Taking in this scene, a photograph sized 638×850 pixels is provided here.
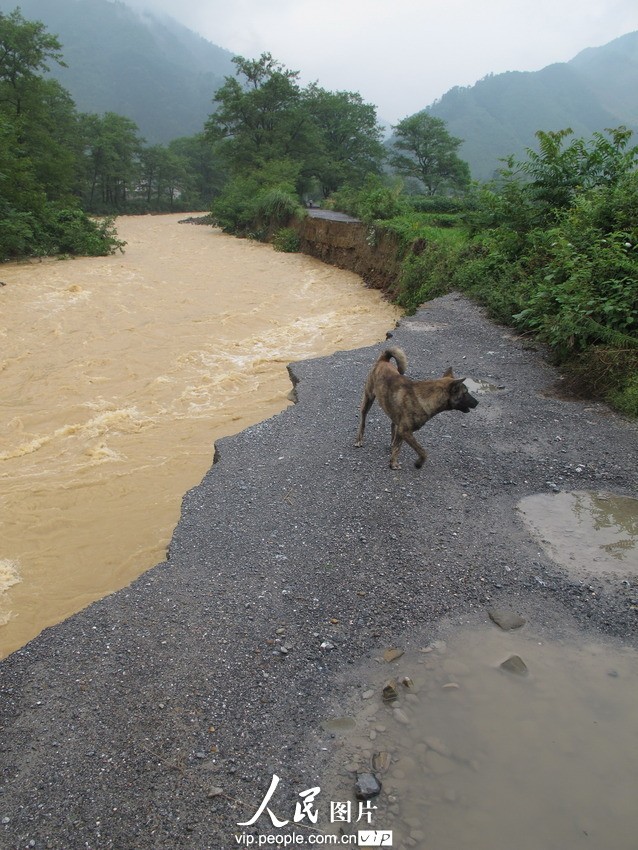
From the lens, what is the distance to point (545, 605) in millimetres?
4254

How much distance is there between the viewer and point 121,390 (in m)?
10.4

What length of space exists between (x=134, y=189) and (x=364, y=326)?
2180 inches

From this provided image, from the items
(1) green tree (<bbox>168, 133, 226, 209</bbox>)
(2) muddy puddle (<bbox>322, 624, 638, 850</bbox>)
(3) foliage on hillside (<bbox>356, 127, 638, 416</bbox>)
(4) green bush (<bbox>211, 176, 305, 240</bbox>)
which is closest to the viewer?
(2) muddy puddle (<bbox>322, 624, 638, 850</bbox>)

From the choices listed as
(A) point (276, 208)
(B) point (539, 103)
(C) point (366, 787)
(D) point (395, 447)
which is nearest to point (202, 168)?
(A) point (276, 208)

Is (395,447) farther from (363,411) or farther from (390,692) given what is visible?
(390,692)

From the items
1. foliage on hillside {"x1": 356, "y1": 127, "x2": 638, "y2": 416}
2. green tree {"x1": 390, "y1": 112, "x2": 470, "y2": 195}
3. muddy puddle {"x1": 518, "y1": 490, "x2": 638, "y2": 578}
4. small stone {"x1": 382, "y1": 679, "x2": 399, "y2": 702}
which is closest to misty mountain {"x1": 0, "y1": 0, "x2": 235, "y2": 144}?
green tree {"x1": 390, "y1": 112, "x2": 470, "y2": 195}

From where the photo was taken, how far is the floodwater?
5887 mm

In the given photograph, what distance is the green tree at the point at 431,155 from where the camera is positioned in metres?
44.3

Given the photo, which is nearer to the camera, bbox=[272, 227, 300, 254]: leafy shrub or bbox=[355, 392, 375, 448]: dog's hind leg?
bbox=[355, 392, 375, 448]: dog's hind leg

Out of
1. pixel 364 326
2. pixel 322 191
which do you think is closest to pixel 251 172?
pixel 322 191

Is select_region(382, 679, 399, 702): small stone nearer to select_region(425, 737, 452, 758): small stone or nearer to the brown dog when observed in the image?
select_region(425, 737, 452, 758): small stone

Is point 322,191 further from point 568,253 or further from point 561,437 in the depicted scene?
point 561,437

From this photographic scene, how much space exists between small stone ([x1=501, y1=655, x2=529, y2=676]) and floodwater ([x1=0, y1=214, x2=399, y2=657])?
3.61 meters

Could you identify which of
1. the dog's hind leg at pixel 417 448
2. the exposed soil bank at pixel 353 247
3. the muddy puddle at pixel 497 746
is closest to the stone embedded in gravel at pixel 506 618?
the muddy puddle at pixel 497 746
